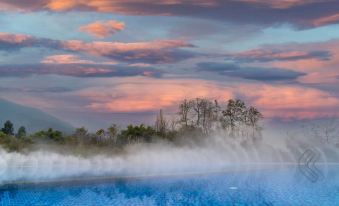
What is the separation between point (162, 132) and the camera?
5325 cm

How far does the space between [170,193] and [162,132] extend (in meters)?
30.1

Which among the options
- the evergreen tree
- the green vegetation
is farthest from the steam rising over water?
the evergreen tree

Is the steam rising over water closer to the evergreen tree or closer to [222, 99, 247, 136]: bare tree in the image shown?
[222, 99, 247, 136]: bare tree

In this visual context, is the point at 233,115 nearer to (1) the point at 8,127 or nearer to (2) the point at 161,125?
(2) the point at 161,125

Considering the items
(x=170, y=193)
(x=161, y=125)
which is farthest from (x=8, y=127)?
(x=170, y=193)

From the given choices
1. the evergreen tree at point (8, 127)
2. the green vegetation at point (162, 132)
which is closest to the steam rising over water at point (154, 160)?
the green vegetation at point (162, 132)

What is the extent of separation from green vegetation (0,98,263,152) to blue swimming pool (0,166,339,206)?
1833cm

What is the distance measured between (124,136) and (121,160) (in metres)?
10.3

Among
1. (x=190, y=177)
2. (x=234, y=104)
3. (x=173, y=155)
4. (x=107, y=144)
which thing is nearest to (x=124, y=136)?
(x=107, y=144)

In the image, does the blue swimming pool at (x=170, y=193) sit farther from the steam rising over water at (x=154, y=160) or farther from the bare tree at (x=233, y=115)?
the bare tree at (x=233, y=115)

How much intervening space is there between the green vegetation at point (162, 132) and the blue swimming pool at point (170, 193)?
18326 millimetres

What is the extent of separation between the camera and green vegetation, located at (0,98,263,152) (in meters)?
45.8

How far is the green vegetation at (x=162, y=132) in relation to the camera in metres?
45.8

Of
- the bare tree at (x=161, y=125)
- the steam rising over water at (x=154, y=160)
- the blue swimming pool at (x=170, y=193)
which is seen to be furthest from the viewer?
the bare tree at (x=161, y=125)
